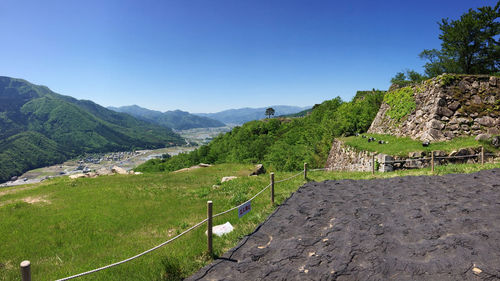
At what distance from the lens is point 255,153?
81.2 meters

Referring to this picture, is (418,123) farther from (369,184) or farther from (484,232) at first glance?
(484,232)

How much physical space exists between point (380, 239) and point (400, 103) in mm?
25955

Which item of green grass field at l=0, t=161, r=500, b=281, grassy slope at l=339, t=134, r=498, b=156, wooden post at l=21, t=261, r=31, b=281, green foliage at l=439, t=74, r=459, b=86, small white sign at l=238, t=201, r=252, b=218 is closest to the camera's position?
wooden post at l=21, t=261, r=31, b=281

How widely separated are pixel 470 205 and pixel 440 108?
16.4m

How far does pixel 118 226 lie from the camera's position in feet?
42.0

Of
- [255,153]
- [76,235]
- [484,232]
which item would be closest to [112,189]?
[76,235]

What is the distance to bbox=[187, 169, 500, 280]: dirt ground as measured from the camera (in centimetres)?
655

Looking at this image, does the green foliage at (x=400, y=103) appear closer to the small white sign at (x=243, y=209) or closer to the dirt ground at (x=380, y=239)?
the dirt ground at (x=380, y=239)

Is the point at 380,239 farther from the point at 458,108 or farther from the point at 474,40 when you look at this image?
the point at 474,40

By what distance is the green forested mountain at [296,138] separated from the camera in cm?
4372

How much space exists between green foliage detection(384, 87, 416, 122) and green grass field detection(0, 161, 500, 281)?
11.0 meters

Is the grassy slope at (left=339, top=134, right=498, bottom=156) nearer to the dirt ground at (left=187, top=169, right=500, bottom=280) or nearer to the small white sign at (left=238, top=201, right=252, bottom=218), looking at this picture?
the dirt ground at (left=187, top=169, right=500, bottom=280)

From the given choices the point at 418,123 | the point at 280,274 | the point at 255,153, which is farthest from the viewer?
the point at 255,153

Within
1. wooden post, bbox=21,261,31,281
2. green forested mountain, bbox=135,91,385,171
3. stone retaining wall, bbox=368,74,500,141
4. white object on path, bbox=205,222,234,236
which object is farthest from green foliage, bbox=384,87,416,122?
wooden post, bbox=21,261,31,281
